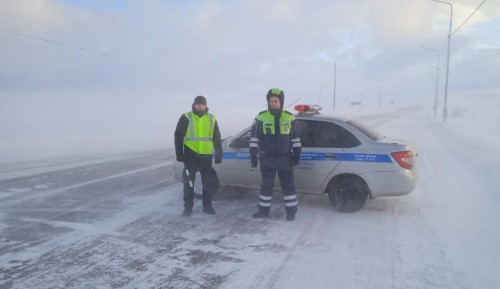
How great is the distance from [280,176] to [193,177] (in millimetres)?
1316

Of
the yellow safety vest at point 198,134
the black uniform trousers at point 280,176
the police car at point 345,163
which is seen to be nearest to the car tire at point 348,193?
the police car at point 345,163

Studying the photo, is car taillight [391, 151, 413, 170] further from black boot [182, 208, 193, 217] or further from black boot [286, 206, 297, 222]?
black boot [182, 208, 193, 217]

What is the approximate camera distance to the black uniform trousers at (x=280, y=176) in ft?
19.4

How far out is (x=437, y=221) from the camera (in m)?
5.77

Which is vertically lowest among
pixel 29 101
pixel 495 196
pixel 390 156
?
pixel 495 196

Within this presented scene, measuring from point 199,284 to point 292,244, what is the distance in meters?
1.45

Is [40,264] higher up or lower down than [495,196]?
lower down

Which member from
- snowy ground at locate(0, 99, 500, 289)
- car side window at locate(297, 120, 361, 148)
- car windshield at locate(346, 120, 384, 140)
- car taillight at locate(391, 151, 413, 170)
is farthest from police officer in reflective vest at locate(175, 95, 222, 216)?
car taillight at locate(391, 151, 413, 170)

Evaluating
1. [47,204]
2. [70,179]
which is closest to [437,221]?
[47,204]

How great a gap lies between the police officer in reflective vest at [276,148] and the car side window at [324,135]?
0.53 metres

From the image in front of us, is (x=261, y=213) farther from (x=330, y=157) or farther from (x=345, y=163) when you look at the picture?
(x=345, y=163)

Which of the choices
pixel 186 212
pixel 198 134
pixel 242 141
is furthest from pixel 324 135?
pixel 186 212

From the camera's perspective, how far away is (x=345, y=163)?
6.16m

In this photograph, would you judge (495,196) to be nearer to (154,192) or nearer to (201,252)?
(201,252)
